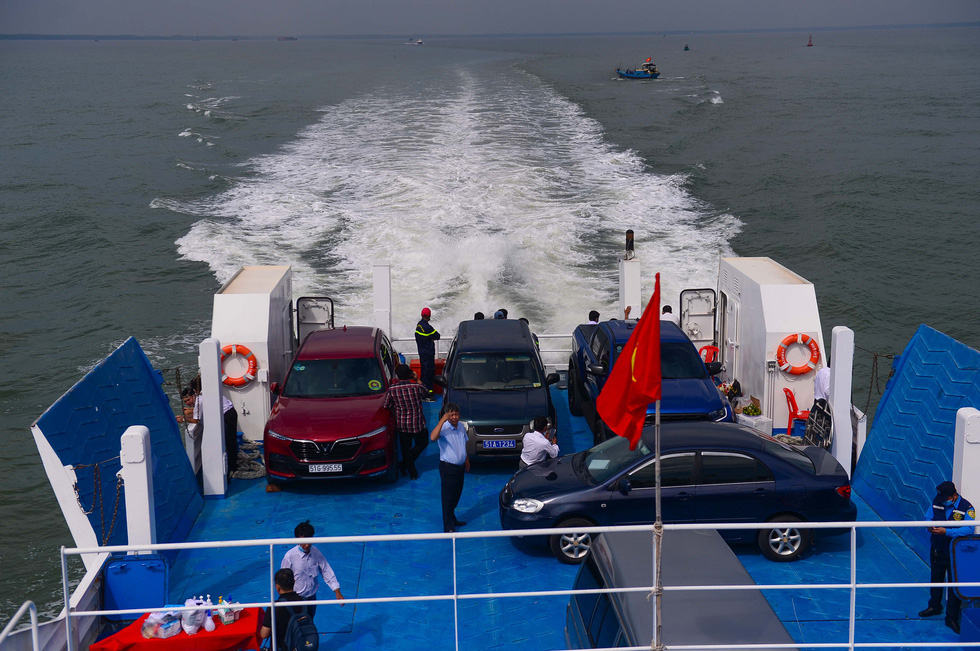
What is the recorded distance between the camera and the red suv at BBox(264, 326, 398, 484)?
1066cm

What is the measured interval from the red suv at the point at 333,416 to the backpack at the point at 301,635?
153 inches

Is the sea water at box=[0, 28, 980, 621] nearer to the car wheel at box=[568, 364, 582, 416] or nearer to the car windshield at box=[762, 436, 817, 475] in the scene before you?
the car wheel at box=[568, 364, 582, 416]

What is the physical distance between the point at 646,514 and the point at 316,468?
13.1 ft

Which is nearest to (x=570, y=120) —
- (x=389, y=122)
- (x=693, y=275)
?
(x=389, y=122)

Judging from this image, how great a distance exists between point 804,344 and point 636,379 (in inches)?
302

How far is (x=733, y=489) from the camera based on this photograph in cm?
895

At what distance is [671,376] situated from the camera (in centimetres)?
1218

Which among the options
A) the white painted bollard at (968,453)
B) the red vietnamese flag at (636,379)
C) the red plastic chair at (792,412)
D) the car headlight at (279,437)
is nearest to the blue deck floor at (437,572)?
the car headlight at (279,437)

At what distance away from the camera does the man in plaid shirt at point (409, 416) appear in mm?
11055

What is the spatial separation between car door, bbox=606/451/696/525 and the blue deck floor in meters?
0.77

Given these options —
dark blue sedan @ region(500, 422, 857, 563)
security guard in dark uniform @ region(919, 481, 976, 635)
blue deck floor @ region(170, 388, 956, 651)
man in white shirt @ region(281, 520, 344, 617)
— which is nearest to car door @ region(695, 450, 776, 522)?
dark blue sedan @ region(500, 422, 857, 563)

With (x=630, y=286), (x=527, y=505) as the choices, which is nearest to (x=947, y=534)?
(x=527, y=505)

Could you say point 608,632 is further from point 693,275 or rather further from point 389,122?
point 389,122

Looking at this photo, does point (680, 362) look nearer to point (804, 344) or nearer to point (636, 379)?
point (804, 344)
